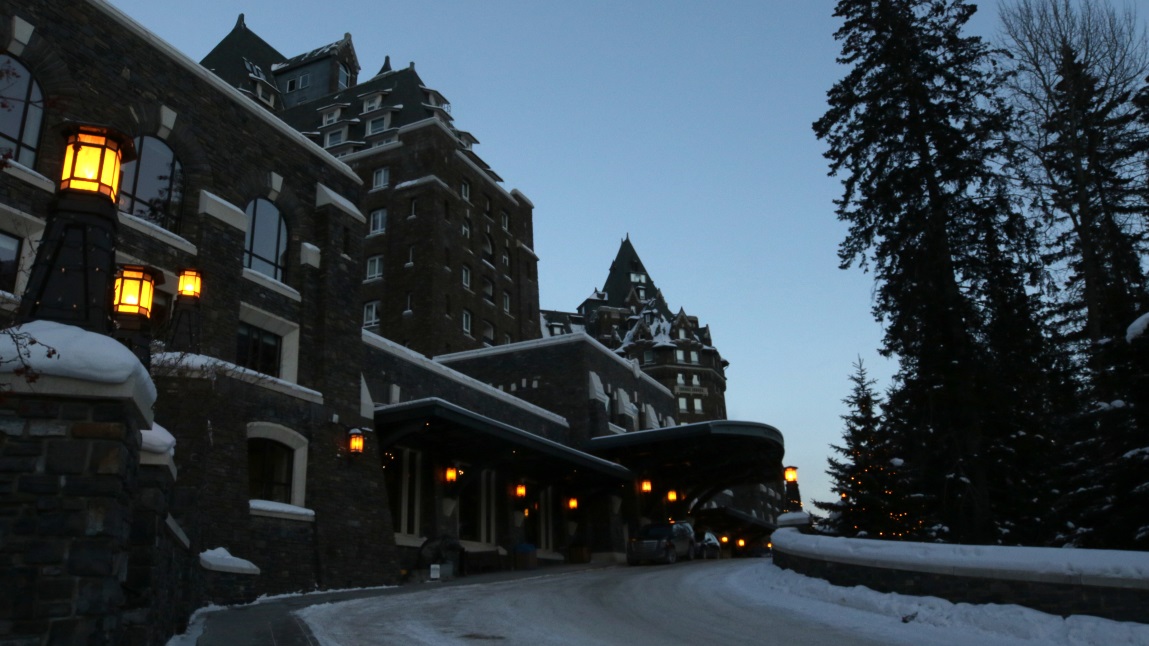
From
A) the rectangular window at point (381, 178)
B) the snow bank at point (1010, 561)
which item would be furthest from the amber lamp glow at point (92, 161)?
the rectangular window at point (381, 178)

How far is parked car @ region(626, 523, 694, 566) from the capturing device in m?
30.2

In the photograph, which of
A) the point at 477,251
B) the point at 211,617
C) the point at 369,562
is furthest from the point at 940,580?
the point at 477,251

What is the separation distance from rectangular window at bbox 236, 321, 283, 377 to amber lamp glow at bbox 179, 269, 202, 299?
27.2ft

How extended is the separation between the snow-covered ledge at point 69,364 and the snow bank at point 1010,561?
32.7 feet

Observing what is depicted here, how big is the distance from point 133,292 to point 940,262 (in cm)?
1657

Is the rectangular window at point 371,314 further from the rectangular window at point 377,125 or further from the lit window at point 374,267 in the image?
the rectangular window at point 377,125

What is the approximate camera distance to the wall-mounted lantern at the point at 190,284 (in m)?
12.9

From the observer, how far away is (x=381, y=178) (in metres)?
51.4

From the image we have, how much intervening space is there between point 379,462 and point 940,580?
16.4 metres

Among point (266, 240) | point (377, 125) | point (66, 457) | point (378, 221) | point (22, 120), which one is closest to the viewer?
point (66, 457)

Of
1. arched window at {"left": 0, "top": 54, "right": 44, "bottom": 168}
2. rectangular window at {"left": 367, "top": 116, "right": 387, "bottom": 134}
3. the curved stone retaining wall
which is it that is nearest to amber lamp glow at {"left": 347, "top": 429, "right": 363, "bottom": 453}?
arched window at {"left": 0, "top": 54, "right": 44, "bottom": 168}

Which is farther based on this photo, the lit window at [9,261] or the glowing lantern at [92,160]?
the lit window at [9,261]

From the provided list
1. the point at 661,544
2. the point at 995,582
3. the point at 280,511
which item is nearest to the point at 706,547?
the point at 661,544

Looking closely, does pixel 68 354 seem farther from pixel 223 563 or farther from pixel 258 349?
pixel 258 349
